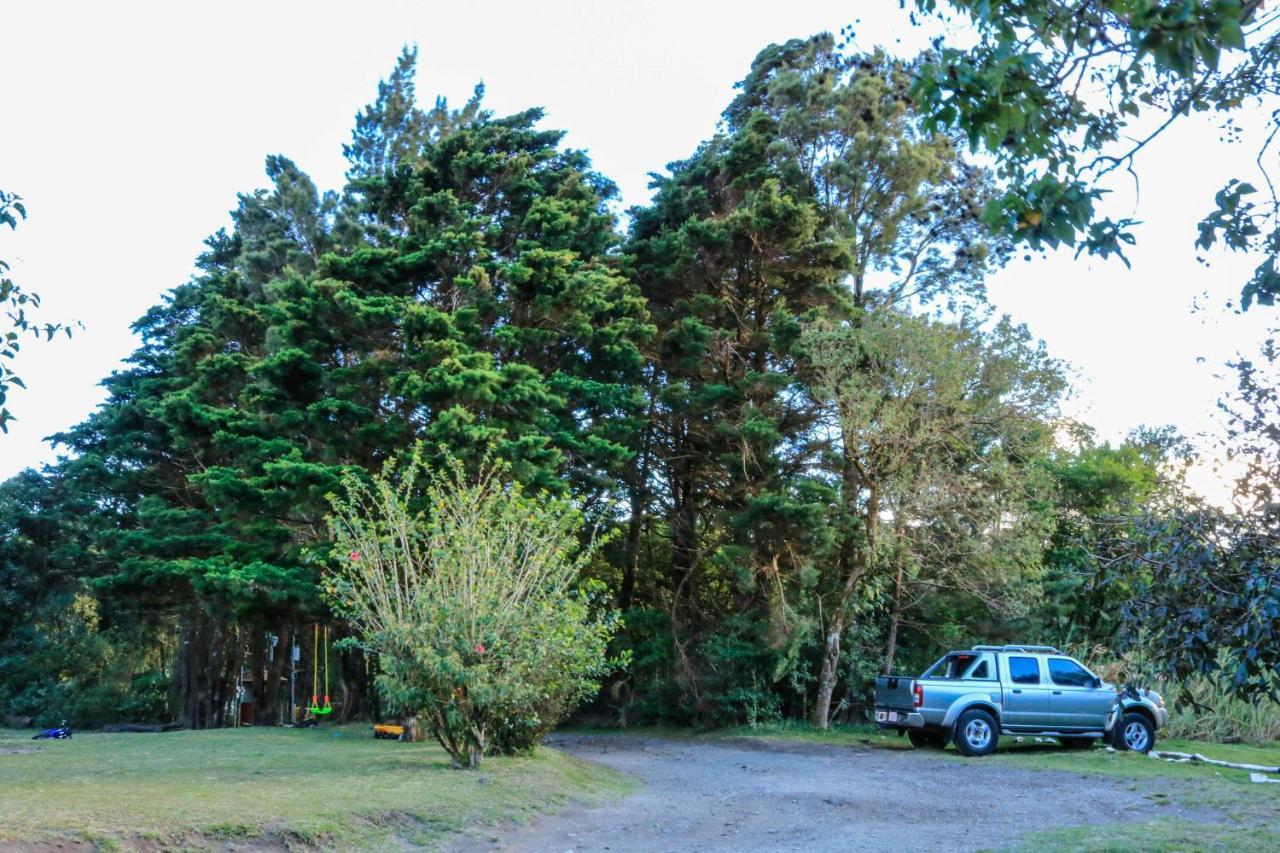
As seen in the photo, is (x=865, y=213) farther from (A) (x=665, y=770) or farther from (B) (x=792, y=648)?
(A) (x=665, y=770)

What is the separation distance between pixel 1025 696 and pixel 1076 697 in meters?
1.00

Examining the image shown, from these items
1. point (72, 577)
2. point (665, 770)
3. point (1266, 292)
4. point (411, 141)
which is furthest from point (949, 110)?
point (72, 577)

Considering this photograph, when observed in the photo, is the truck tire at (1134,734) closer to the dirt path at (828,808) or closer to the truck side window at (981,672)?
the truck side window at (981,672)

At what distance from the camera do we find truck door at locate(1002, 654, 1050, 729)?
19.2 metres

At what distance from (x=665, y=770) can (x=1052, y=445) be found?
42.1 feet

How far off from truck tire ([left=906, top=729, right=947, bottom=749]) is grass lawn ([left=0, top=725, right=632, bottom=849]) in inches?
277

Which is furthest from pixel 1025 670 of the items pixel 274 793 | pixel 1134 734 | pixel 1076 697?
pixel 274 793

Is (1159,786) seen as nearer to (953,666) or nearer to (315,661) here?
(953,666)

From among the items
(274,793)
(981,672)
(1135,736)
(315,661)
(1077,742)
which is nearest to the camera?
(274,793)

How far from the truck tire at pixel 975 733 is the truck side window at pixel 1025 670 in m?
0.85

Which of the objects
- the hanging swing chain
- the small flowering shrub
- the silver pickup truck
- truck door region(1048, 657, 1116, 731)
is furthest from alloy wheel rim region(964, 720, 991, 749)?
the hanging swing chain

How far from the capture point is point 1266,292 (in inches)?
225

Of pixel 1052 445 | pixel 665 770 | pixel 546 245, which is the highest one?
pixel 546 245

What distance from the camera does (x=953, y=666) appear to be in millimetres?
19766
